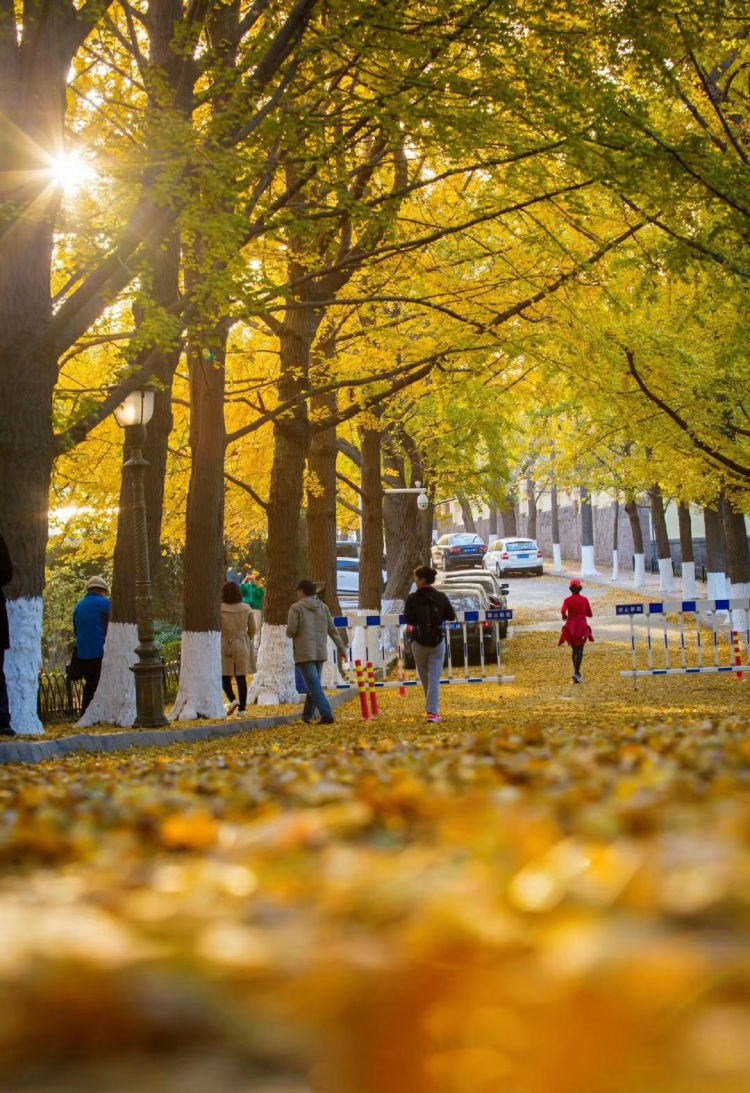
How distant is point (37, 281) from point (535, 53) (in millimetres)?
5792

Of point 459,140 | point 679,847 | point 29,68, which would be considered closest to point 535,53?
point 459,140

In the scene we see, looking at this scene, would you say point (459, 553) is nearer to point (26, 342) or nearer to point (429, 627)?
point (429, 627)

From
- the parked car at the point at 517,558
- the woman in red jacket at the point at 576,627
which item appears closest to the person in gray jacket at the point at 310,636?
the woman in red jacket at the point at 576,627

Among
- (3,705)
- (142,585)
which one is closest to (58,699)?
(142,585)

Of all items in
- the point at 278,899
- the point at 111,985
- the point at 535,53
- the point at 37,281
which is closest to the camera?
the point at 111,985

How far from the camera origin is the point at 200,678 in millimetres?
18156

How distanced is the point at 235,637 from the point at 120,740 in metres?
8.05

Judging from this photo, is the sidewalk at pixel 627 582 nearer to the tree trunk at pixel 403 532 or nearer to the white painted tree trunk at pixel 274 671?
the tree trunk at pixel 403 532

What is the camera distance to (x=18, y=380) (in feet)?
41.5

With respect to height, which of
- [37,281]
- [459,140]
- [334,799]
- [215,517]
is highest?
[459,140]

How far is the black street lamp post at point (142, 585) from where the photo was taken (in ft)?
48.9

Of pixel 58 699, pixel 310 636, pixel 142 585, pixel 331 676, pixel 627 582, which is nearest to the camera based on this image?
pixel 142 585

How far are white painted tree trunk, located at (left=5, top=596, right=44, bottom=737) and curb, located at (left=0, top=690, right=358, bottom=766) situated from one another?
53cm

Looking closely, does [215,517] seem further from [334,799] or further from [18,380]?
[334,799]
